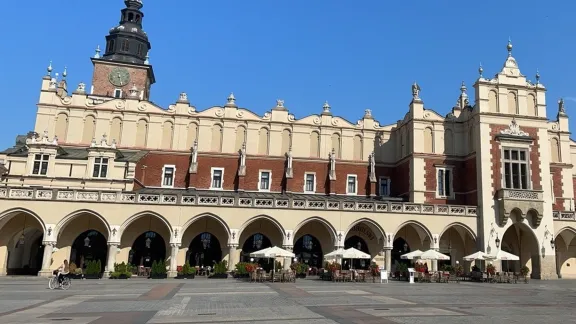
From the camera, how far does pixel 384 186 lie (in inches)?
1742

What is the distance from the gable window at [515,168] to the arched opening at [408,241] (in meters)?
7.95

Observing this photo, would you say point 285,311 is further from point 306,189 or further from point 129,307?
point 306,189

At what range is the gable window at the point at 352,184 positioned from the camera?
43.2 meters

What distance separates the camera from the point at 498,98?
40312mm

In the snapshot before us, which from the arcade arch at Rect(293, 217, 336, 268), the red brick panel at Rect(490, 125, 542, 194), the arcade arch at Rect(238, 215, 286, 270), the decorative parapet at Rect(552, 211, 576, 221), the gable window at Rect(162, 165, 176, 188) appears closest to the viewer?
the arcade arch at Rect(238, 215, 286, 270)

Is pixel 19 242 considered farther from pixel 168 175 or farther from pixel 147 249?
pixel 168 175

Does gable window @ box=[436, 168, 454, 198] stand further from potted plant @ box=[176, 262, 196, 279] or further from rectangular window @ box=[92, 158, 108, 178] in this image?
rectangular window @ box=[92, 158, 108, 178]

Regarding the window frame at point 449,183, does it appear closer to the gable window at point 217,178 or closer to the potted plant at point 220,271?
the gable window at point 217,178

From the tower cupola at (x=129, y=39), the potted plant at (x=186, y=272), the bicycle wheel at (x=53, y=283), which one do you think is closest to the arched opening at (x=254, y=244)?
the potted plant at (x=186, y=272)

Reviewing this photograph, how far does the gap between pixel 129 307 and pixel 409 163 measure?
30.7 meters

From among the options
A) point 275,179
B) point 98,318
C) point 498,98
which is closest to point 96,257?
point 275,179

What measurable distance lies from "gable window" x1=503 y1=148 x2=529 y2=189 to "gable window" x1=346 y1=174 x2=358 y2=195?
40.6 ft

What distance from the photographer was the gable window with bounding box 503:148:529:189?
1534 inches

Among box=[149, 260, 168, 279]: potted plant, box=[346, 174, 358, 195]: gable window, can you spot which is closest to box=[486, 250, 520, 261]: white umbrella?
box=[346, 174, 358, 195]: gable window
